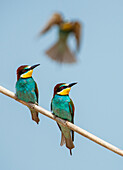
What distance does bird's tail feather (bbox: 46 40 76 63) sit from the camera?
14.7 ft

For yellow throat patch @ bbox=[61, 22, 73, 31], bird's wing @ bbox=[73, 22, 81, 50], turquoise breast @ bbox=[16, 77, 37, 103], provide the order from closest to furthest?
1. bird's wing @ bbox=[73, 22, 81, 50]
2. yellow throat patch @ bbox=[61, 22, 73, 31]
3. turquoise breast @ bbox=[16, 77, 37, 103]

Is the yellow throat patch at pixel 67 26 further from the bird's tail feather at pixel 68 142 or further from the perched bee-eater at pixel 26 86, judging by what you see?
the bird's tail feather at pixel 68 142

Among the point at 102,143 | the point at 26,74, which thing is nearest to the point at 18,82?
the point at 26,74

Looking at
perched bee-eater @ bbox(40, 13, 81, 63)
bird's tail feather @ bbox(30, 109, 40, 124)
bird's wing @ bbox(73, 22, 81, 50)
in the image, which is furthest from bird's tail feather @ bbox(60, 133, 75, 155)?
bird's wing @ bbox(73, 22, 81, 50)

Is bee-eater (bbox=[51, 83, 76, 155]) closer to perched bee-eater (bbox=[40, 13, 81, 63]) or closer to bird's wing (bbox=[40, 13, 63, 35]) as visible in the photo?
perched bee-eater (bbox=[40, 13, 81, 63])

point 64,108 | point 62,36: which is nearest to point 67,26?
point 62,36

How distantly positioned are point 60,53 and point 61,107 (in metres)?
0.82

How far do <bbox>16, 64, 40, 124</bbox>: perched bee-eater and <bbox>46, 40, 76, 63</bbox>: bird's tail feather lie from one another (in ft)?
1.97

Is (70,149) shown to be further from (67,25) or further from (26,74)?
(67,25)

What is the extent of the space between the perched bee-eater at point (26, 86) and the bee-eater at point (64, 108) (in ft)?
0.80

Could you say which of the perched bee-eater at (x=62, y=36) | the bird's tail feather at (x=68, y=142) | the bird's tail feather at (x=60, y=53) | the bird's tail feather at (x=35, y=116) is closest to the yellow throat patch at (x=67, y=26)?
the perched bee-eater at (x=62, y=36)

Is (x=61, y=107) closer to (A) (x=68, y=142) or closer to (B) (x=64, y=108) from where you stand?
(B) (x=64, y=108)

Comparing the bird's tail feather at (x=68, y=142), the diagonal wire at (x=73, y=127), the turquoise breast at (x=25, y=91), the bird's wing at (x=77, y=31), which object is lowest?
the bird's tail feather at (x=68, y=142)

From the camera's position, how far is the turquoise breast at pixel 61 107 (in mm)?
5137
